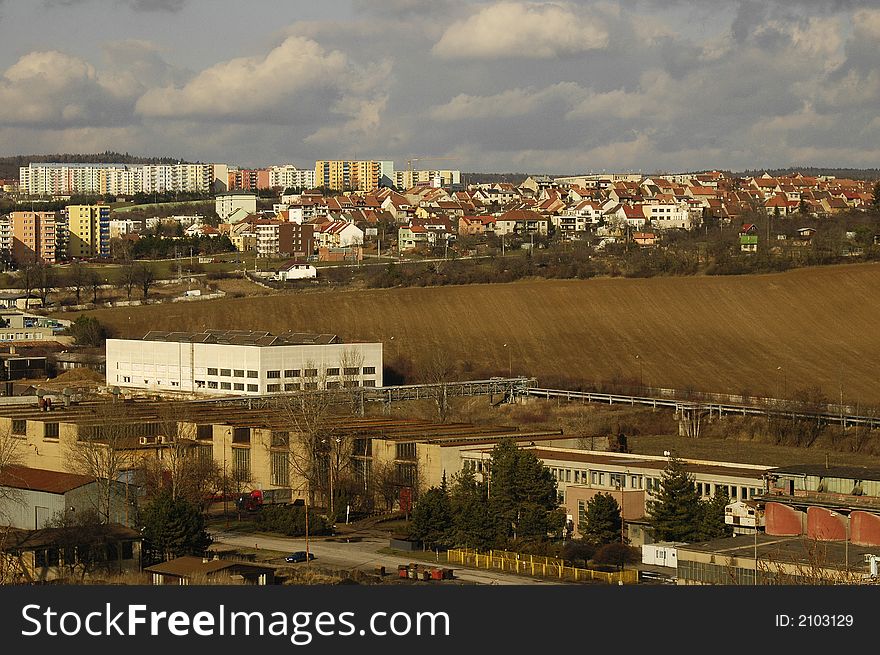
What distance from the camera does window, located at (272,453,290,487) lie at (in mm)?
28391

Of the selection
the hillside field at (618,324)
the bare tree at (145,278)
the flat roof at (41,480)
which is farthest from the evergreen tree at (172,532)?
the bare tree at (145,278)

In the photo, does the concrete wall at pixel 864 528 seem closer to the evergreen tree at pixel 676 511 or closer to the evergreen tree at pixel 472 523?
the evergreen tree at pixel 676 511

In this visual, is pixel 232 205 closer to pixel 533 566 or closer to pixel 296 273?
pixel 296 273

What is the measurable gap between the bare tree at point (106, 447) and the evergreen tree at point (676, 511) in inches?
319

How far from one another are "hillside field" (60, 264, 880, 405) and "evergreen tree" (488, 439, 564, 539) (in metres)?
17.3

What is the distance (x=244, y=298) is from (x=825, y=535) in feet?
122

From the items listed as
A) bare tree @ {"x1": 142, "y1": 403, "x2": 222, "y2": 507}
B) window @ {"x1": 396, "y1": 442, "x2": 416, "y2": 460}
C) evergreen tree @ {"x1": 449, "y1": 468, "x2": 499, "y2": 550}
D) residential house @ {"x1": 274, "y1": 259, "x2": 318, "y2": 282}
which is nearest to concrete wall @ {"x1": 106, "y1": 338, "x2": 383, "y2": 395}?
bare tree @ {"x1": 142, "y1": 403, "x2": 222, "y2": 507}

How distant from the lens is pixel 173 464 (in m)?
27.9

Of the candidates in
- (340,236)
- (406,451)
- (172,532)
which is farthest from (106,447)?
(340,236)

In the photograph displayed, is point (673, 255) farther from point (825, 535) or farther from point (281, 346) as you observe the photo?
point (825, 535)

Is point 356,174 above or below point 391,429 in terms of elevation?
above

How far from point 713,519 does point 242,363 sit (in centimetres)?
2023

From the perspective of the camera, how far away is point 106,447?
91.5ft

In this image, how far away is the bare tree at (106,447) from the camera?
26.0m
